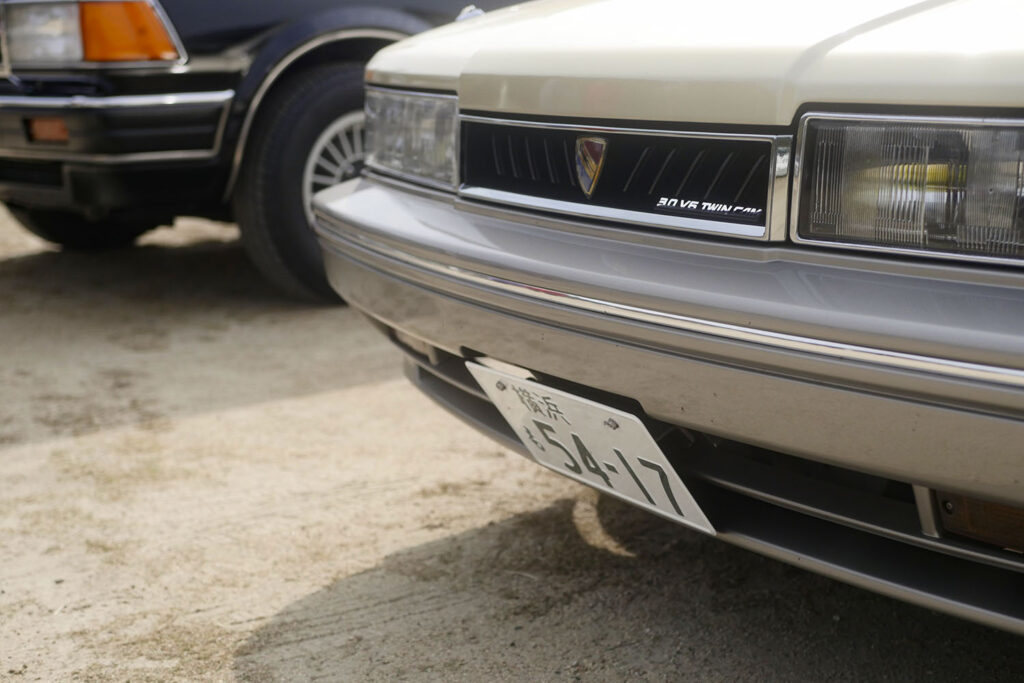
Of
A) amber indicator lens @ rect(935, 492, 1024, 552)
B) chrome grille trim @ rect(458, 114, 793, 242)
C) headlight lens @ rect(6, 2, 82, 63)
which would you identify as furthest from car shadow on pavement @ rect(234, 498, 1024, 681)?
headlight lens @ rect(6, 2, 82, 63)

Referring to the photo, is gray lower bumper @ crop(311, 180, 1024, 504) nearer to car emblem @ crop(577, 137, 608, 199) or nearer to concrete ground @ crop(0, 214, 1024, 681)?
car emblem @ crop(577, 137, 608, 199)

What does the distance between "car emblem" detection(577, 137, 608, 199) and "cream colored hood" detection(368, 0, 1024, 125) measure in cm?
Result: 5

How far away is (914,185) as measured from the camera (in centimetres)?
138

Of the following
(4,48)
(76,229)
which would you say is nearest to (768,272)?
(4,48)

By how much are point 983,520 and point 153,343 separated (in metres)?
3.21

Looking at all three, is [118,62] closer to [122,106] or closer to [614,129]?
[122,106]

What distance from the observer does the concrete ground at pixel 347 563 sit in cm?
190

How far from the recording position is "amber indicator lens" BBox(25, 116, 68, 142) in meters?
3.58

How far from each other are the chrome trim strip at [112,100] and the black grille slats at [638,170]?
2.03 metres

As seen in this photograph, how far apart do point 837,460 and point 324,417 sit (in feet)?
6.69

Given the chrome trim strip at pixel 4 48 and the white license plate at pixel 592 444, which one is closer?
Answer: the white license plate at pixel 592 444

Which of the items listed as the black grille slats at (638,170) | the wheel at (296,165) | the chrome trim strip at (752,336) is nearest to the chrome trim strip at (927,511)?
the chrome trim strip at (752,336)

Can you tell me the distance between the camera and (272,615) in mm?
2080

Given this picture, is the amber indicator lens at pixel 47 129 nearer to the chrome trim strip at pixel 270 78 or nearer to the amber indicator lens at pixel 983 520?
the chrome trim strip at pixel 270 78
